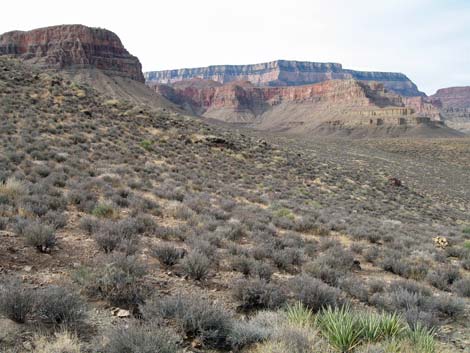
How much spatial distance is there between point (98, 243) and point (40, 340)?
10.4 ft

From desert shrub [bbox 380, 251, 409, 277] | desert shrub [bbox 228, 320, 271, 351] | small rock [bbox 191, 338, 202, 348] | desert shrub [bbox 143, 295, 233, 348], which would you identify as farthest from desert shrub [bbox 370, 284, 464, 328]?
small rock [bbox 191, 338, 202, 348]

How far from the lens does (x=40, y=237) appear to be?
5.76 meters

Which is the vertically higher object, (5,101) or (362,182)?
(5,101)

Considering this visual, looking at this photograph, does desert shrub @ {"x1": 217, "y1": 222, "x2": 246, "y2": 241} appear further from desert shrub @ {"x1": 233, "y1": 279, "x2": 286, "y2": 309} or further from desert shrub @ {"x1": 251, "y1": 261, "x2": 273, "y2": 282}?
desert shrub @ {"x1": 233, "y1": 279, "x2": 286, "y2": 309}

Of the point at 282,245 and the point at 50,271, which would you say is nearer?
the point at 50,271

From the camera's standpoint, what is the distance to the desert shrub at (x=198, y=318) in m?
3.85

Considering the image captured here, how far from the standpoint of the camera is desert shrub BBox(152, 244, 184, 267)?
6.16 m

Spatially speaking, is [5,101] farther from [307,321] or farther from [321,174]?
[307,321]

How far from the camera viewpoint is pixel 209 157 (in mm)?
23172

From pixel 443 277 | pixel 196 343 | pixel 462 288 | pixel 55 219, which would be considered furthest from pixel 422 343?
pixel 55 219

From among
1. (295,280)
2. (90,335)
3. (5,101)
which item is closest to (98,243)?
(90,335)

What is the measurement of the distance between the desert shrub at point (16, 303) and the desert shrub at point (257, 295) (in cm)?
274

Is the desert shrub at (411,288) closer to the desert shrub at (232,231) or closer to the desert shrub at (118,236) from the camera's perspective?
the desert shrub at (232,231)

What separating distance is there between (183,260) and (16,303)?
2718 millimetres
